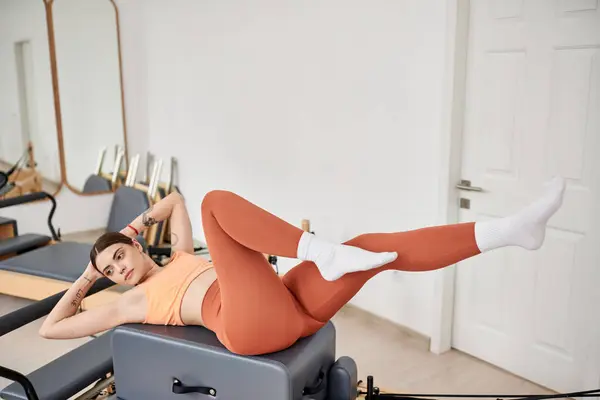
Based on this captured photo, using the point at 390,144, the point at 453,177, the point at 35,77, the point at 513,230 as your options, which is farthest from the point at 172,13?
the point at 513,230

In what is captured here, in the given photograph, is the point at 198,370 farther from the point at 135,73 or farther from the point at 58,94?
the point at 135,73

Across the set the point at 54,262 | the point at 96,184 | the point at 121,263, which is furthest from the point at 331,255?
the point at 96,184

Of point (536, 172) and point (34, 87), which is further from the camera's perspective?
point (34, 87)

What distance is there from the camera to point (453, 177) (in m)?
2.86

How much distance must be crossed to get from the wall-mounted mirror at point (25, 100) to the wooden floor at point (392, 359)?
2.03 metres

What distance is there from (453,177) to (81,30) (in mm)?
3736

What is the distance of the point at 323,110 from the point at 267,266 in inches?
80.4

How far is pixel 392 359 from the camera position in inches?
115

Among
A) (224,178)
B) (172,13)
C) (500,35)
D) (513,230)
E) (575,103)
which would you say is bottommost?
(224,178)

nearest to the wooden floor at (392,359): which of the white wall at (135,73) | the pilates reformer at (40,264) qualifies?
the pilates reformer at (40,264)

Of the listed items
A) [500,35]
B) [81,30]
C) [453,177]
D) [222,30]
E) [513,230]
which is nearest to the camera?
[513,230]

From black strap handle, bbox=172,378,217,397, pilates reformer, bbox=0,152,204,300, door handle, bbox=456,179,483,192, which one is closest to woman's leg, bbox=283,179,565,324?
black strap handle, bbox=172,378,217,397

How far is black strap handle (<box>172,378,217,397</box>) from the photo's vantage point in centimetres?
157

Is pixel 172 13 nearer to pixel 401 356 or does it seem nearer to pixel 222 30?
pixel 222 30
